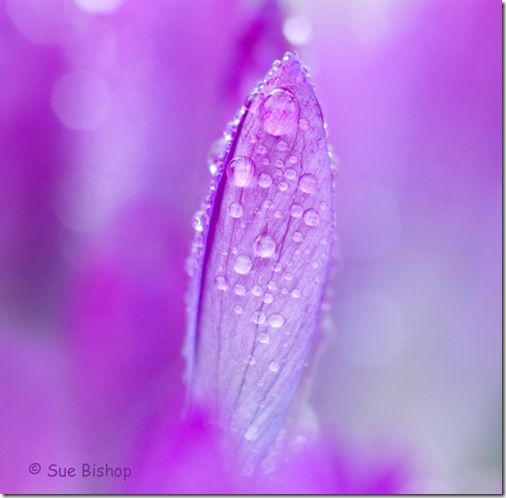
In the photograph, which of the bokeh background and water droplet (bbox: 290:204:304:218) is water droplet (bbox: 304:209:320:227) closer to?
water droplet (bbox: 290:204:304:218)

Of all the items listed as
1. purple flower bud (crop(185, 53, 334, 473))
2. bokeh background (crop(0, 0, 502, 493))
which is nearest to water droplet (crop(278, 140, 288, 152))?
purple flower bud (crop(185, 53, 334, 473))

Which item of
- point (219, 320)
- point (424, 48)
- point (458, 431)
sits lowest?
point (458, 431)

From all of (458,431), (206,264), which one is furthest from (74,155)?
(458,431)

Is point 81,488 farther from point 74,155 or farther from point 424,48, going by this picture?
point 424,48

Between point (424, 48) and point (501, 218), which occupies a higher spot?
point (424, 48)

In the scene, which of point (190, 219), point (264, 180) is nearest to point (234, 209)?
point (264, 180)

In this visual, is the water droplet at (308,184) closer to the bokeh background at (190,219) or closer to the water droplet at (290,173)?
the water droplet at (290,173)

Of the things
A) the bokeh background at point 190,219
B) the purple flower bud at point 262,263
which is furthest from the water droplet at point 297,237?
the bokeh background at point 190,219
